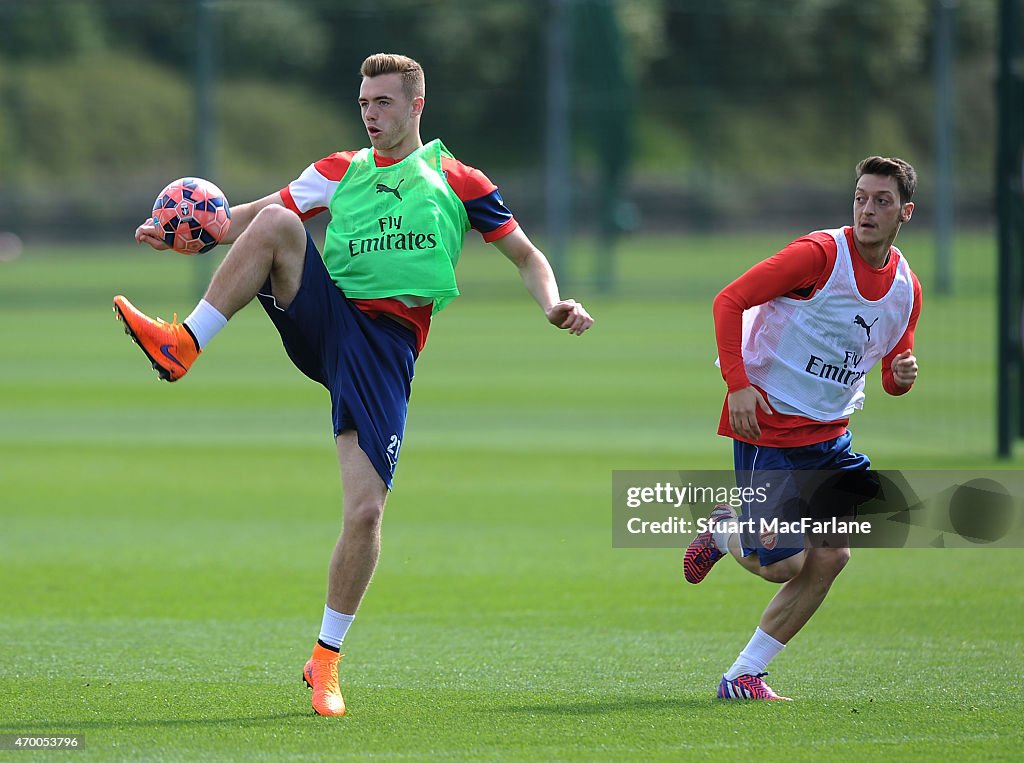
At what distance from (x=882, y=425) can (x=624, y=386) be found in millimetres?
4101

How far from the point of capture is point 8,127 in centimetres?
2989

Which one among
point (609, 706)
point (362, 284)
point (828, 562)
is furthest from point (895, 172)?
point (609, 706)

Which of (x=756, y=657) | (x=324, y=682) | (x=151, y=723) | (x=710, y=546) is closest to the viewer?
(x=151, y=723)

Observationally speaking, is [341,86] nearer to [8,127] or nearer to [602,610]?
[8,127]

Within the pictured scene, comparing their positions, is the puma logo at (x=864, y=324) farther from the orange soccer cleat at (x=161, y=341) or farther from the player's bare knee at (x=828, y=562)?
the orange soccer cleat at (x=161, y=341)

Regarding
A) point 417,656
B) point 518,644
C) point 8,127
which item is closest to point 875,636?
point 518,644

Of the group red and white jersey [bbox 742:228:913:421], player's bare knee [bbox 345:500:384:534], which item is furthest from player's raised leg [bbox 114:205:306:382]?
red and white jersey [bbox 742:228:913:421]

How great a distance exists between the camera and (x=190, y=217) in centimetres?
604

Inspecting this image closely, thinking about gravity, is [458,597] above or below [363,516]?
below

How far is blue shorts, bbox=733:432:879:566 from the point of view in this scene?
6.06m

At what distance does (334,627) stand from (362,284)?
4.38ft

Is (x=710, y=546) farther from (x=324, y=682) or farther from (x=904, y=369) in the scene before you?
(x=324, y=682)

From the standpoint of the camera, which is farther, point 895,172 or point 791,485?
point 791,485

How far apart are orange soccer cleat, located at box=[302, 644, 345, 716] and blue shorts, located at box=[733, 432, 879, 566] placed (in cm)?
169
